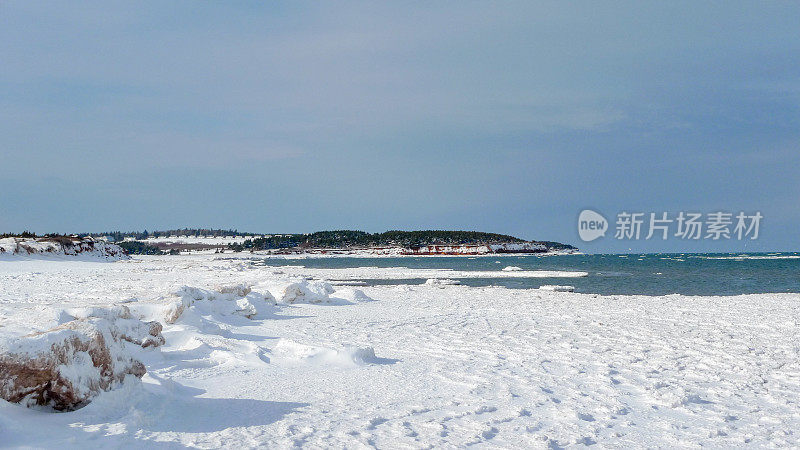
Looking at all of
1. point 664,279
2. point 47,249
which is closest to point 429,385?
point 664,279

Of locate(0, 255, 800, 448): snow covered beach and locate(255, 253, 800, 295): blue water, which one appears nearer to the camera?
locate(0, 255, 800, 448): snow covered beach

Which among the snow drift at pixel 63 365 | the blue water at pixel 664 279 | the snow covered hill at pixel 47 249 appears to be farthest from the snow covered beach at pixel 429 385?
the snow covered hill at pixel 47 249

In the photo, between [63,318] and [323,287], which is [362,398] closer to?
[63,318]

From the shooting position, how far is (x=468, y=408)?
539 centimetres

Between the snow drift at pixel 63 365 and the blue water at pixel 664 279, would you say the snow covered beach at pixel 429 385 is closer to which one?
the snow drift at pixel 63 365

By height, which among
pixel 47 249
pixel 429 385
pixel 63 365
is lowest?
pixel 47 249

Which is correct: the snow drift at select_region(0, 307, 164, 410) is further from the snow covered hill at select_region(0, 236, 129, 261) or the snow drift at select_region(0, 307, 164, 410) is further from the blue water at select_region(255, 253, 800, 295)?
the snow covered hill at select_region(0, 236, 129, 261)

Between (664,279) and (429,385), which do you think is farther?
Result: (664,279)

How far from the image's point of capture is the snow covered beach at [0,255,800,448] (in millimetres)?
4496

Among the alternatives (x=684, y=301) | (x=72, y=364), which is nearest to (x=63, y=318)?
(x=72, y=364)

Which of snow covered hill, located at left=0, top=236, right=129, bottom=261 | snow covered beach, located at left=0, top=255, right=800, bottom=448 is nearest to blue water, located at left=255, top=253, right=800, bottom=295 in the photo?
→ snow covered beach, located at left=0, top=255, right=800, bottom=448

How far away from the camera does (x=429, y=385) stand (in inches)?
Result: 246

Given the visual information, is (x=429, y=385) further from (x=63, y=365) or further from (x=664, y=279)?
(x=664, y=279)

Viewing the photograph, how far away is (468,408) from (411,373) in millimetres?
1521
